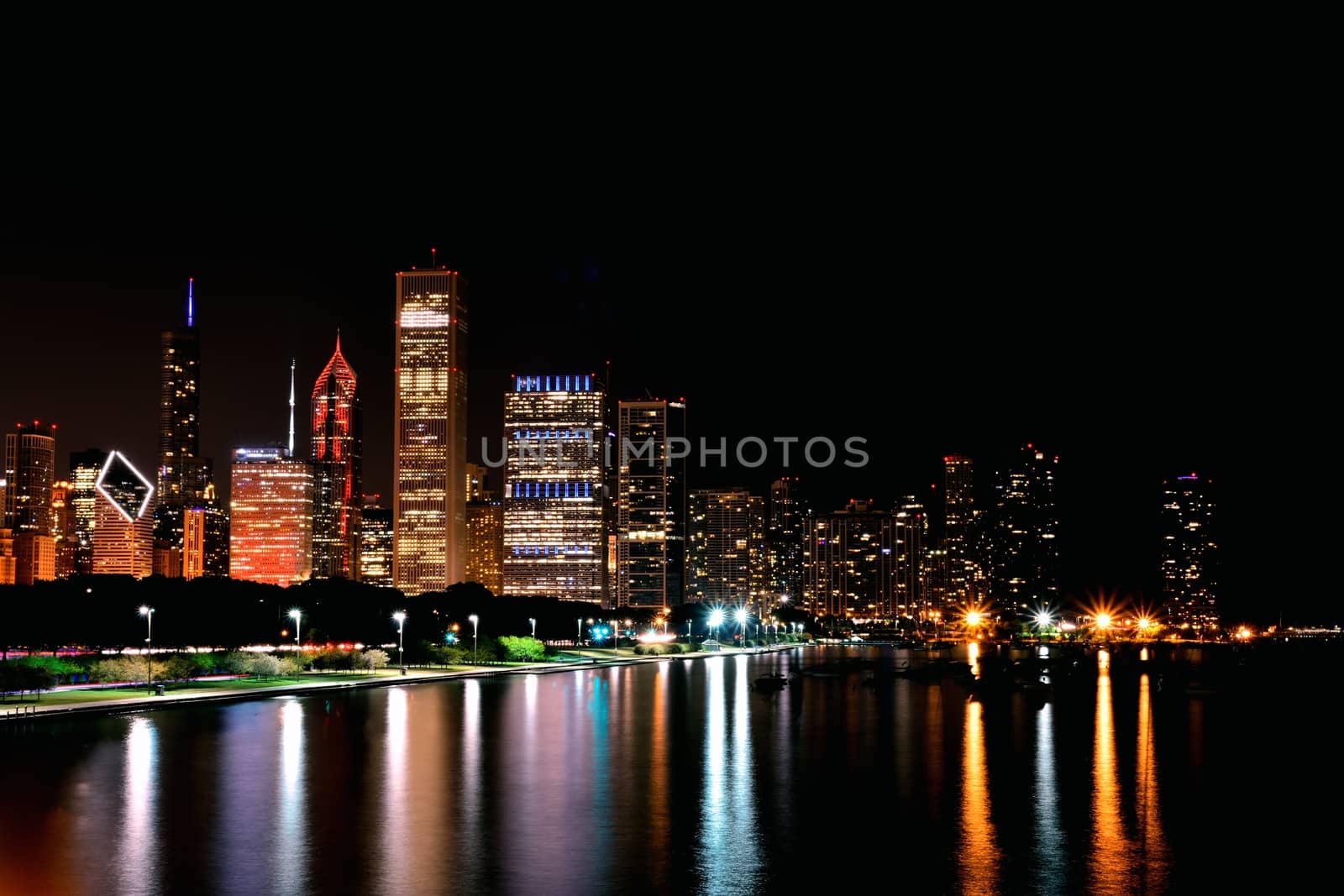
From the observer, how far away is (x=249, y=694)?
59.9 meters

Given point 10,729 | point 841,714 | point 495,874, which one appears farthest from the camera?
point 841,714

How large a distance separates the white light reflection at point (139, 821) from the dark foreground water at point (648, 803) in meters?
0.09

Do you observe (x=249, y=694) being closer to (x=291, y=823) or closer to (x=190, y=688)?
(x=190, y=688)

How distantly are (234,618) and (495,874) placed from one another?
81.4 metres

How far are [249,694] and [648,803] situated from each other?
37170 mm

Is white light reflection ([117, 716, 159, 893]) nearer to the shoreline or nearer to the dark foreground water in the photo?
the dark foreground water

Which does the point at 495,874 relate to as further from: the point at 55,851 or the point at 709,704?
the point at 709,704


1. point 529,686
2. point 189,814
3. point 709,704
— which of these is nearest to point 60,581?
point 529,686

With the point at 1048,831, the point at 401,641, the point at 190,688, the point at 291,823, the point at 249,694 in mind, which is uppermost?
the point at 401,641

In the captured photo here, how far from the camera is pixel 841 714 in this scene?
56156 millimetres

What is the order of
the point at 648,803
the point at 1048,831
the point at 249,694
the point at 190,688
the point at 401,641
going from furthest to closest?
the point at 401,641, the point at 190,688, the point at 249,694, the point at 648,803, the point at 1048,831

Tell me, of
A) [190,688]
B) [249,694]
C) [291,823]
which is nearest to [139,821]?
[291,823]

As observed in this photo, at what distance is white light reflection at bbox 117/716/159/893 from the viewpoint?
64.5 ft

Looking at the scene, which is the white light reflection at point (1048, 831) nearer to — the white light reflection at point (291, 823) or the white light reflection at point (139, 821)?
the white light reflection at point (291, 823)
